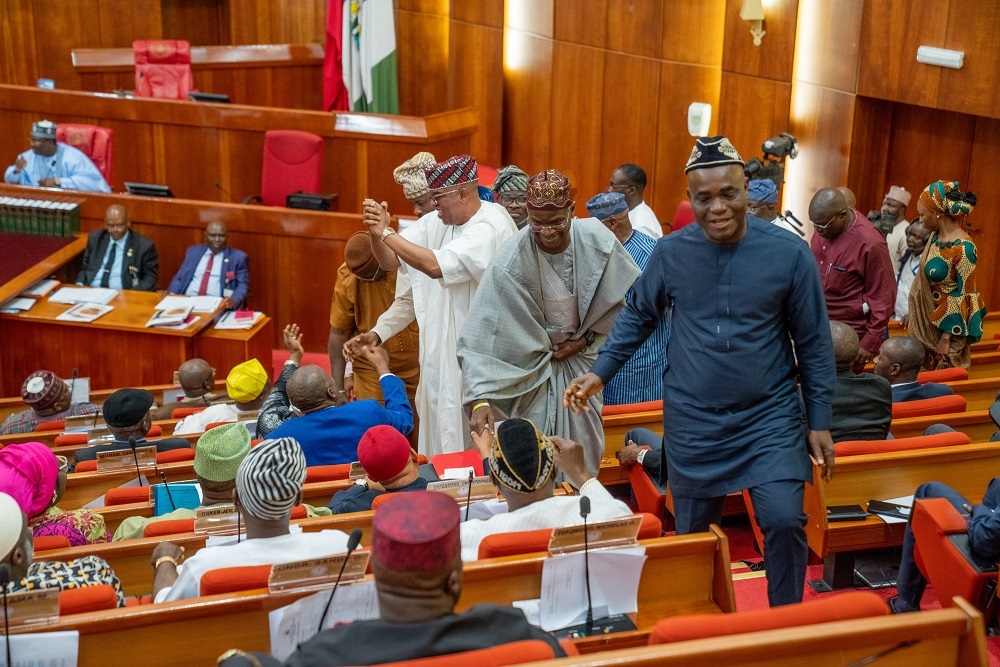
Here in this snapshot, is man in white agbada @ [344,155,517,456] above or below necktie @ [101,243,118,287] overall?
above

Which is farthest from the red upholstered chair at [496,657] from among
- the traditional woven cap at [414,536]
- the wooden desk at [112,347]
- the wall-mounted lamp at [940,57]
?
the wall-mounted lamp at [940,57]

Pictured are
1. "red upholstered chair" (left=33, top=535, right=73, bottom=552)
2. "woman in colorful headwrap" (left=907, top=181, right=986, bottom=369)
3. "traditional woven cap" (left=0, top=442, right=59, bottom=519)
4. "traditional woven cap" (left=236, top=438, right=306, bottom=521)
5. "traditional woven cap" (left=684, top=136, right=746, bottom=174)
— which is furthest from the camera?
"woman in colorful headwrap" (left=907, top=181, right=986, bottom=369)

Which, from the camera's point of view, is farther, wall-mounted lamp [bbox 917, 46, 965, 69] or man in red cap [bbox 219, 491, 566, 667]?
wall-mounted lamp [bbox 917, 46, 965, 69]

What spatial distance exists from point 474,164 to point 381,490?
4.73ft

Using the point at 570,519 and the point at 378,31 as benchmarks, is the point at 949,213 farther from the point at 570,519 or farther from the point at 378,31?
the point at 378,31

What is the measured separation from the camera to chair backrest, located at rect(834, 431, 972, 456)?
134 inches

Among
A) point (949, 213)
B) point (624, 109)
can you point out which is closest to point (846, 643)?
point (949, 213)

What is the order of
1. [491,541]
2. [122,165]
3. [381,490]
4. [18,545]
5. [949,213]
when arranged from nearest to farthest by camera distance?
[18,545] → [491,541] → [381,490] → [949,213] → [122,165]

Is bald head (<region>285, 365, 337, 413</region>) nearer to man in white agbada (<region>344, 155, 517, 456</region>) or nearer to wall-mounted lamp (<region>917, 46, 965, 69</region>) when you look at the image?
man in white agbada (<region>344, 155, 517, 456</region>)

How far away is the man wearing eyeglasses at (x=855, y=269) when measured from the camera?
190 inches

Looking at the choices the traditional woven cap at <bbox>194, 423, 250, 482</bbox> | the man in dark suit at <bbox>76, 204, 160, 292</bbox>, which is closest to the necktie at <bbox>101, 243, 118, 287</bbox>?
the man in dark suit at <bbox>76, 204, 160, 292</bbox>

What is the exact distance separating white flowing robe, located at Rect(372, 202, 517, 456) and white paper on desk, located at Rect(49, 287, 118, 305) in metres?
3.08

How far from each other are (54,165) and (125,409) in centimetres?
454

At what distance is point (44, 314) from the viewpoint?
21.0 ft
